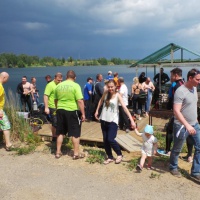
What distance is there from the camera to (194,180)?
394 cm

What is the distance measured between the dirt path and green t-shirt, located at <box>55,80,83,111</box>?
110 centimetres

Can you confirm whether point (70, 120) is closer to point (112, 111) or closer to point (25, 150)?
point (112, 111)

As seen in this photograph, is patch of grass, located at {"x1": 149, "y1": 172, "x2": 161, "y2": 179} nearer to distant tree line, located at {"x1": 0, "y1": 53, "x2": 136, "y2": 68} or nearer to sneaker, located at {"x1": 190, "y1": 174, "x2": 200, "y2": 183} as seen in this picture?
sneaker, located at {"x1": 190, "y1": 174, "x2": 200, "y2": 183}

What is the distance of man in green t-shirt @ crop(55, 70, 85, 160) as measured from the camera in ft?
15.7

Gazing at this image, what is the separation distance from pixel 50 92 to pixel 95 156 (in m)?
1.81

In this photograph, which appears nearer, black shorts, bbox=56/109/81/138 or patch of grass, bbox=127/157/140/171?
patch of grass, bbox=127/157/140/171

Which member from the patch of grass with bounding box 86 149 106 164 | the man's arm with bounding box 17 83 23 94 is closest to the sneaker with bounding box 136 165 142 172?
the patch of grass with bounding box 86 149 106 164

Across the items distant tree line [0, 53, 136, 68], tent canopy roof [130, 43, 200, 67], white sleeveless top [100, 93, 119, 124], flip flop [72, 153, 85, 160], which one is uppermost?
distant tree line [0, 53, 136, 68]

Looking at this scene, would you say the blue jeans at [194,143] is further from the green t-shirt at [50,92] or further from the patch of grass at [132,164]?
the green t-shirt at [50,92]

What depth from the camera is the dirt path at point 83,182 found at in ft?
11.7

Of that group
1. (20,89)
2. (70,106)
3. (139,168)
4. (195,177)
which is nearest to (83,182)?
(139,168)

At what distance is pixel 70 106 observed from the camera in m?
4.85

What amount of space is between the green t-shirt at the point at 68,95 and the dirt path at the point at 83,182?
1.10 meters

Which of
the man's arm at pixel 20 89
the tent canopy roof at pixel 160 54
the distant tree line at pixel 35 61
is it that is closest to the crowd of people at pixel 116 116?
the man's arm at pixel 20 89
